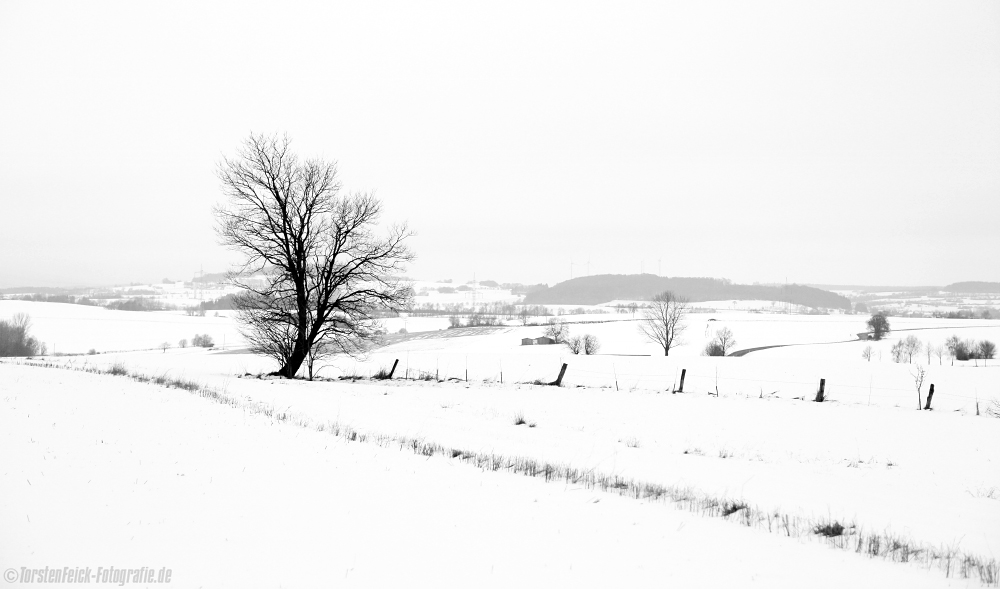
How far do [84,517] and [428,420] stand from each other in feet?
38.4

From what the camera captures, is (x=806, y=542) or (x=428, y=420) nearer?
(x=806, y=542)

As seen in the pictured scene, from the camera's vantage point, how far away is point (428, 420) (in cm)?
1742

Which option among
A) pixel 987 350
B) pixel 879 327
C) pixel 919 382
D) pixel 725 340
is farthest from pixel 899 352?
pixel 919 382

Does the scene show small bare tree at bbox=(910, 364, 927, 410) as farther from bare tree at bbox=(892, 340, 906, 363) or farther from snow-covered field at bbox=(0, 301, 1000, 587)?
bare tree at bbox=(892, 340, 906, 363)

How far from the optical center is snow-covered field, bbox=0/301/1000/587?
5750 millimetres

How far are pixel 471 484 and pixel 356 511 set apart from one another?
2.26 m

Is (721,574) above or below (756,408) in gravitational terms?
above

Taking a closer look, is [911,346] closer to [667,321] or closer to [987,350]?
[987,350]

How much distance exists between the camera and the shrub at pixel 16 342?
71438 mm

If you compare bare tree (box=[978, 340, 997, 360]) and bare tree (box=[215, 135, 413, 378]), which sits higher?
bare tree (box=[215, 135, 413, 378])

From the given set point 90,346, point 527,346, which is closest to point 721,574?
point 527,346

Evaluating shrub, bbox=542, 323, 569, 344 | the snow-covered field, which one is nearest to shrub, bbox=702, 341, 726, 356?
shrub, bbox=542, 323, 569, 344

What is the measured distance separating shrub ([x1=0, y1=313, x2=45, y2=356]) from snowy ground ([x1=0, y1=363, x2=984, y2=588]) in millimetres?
75459

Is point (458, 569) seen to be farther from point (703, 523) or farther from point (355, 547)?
point (703, 523)
